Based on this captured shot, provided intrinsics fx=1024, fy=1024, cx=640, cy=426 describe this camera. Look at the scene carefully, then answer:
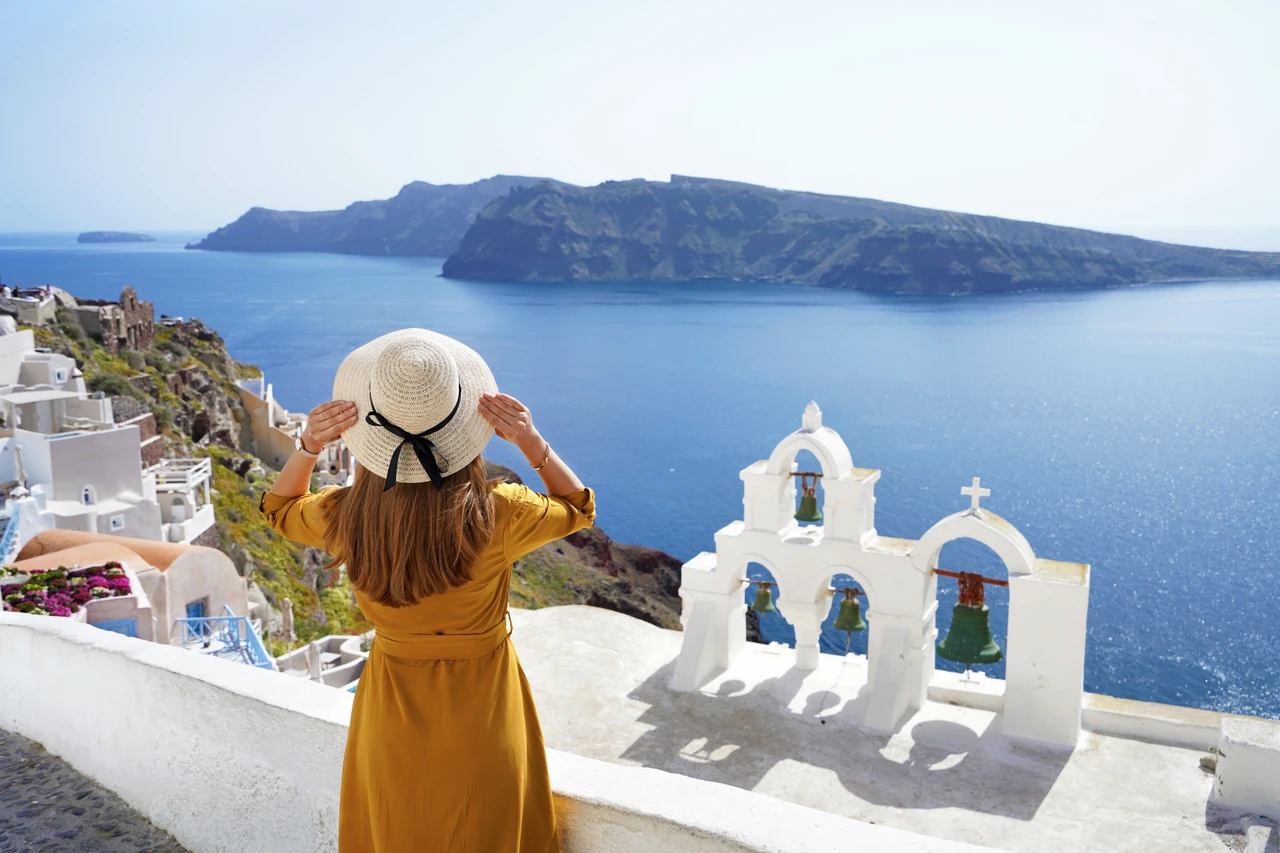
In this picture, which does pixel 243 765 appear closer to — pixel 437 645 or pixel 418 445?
pixel 437 645

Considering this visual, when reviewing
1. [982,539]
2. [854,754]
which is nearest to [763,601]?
[854,754]

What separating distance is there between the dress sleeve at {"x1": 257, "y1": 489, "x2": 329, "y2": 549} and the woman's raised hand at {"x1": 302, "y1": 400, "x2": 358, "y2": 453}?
21 cm

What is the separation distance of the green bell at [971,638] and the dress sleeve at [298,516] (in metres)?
8.48

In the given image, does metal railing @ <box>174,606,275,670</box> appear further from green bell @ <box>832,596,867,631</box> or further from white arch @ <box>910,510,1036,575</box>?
white arch @ <box>910,510,1036,575</box>

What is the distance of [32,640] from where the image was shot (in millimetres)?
4234

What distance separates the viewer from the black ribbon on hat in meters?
2.40

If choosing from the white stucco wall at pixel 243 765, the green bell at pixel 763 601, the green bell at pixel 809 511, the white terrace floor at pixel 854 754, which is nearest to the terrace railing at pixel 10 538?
the white terrace floor at pixel 854 754

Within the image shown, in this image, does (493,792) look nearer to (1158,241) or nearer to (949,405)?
(949,405)

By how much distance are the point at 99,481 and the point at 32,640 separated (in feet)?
62.2

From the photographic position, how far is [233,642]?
13.6 metres

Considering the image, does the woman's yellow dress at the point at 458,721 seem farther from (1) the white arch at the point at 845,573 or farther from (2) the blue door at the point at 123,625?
(2) the blue door at the point at 123,625

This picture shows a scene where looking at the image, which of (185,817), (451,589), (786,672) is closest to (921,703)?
(786,672)

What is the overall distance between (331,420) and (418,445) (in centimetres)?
26

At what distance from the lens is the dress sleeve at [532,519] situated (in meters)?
2.49
